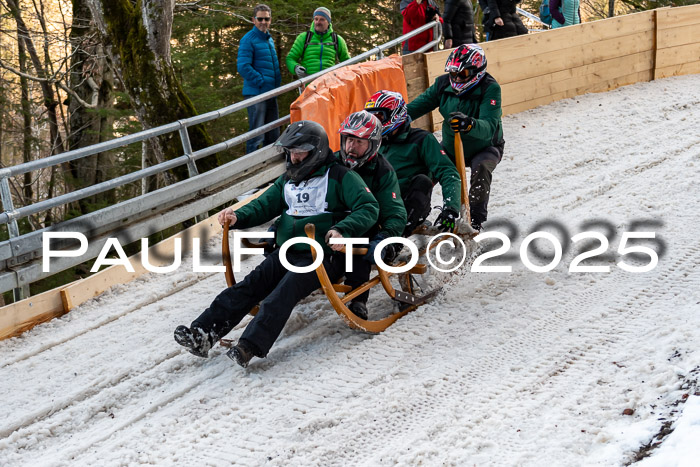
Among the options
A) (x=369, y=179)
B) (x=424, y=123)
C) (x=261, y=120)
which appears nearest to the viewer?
(x=369, y=179)

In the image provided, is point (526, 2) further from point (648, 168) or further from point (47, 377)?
point (47, 377)

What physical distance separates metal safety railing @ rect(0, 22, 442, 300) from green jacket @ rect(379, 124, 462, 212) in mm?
2050

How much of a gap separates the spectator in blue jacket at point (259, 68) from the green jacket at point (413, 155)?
300 cm

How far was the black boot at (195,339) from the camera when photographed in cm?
476

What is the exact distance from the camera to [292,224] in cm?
525

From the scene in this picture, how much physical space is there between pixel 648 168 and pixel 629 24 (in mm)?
4811

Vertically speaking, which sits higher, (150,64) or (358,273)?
(150,64)

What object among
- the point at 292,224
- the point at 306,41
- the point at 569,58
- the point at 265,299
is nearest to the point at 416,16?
the point at 569,58

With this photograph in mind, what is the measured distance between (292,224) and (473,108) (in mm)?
2434

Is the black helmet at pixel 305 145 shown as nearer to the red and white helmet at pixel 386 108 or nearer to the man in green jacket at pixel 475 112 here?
the red and white helmet at pixel 386 108

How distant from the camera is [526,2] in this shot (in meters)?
18.4

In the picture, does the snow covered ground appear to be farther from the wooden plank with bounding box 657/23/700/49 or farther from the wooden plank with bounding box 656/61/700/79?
the wooden plank with bounding box 657/23/700/49

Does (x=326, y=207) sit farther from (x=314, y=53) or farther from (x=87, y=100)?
(x=87, y=100)

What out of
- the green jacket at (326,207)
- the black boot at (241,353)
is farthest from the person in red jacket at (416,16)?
the black boot at (241,353)
